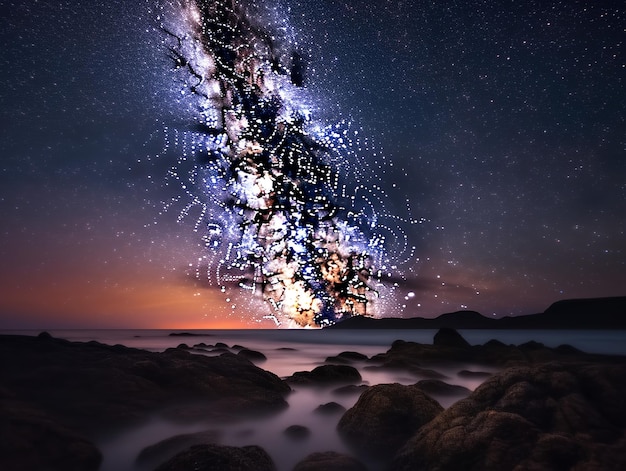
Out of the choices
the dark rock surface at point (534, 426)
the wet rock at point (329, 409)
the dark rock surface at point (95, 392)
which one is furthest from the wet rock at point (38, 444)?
the wet rock at point (329, 409)

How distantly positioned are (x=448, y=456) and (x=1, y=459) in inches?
256

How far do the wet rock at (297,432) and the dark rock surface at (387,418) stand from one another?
64.4 inches

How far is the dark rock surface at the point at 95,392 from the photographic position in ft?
22.7

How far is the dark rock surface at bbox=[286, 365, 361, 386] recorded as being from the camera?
53.8ft

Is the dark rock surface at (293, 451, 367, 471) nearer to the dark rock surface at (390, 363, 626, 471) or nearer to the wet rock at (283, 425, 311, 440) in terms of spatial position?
the dark rock surface at (390, 363, 626, 471)

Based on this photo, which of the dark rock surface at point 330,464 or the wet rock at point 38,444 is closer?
the wet rock at point 38,444

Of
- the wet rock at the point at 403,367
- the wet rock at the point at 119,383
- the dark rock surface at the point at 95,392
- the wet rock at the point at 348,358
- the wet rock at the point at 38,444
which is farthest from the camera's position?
the wet rock at the point at 348,358

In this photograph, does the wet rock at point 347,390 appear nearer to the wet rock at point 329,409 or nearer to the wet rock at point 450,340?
the wet rock at point 329,409

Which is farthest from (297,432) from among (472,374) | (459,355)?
(459,355)

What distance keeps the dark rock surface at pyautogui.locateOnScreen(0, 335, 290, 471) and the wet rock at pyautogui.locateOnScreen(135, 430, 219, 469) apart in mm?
851

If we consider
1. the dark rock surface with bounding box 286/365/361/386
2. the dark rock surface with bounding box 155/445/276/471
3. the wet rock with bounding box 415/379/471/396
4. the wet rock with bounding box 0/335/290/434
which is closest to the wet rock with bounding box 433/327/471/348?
the dark rock surface with bounding box 286/365/361/386

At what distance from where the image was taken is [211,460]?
5.87 meters

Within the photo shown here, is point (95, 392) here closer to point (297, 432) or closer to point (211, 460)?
point (297, 432)

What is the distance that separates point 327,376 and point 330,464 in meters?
10.4
